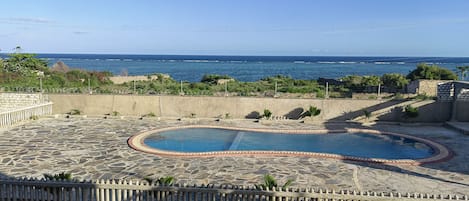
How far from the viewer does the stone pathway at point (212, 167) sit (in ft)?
30.5

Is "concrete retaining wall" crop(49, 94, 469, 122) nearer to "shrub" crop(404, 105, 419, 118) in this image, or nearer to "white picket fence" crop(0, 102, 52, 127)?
"shrub" crop(404, 105, 419, 118)

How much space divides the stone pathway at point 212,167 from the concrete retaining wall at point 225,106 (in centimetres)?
369

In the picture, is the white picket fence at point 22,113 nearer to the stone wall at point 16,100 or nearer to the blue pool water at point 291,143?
the stone wall at point 16,100

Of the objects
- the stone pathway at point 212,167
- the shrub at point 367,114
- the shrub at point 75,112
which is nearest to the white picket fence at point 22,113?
the shrub at point 75,112

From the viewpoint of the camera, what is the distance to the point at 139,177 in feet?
31.3

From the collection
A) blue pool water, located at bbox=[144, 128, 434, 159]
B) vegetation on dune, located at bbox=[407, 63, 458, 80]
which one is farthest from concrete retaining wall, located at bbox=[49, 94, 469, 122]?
vegetation on dune, located at bbox=[407, 63, 458, 80]

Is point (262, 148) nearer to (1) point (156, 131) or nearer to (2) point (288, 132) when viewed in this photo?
(2) point (288, 132)

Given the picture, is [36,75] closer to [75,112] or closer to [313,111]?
[75,112]

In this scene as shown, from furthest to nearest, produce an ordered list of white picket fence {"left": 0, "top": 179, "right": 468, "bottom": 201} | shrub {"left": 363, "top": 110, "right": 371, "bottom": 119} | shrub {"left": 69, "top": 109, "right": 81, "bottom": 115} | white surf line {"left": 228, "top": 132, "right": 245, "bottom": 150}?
shrub {"left": 69, "top": 109, "right": 81, "bottom": 115}
shrub {"left": 363, "top": 110, "right": 371, "bottom": 119}
white surf line {"left": 228, "top": 132, "right": 245, "bottom": 150}
white picket fence {"left": 0, "top": 179, "right": 468, "bottom": 201}

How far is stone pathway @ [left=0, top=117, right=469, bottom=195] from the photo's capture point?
9305mm

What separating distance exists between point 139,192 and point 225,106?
466 inches

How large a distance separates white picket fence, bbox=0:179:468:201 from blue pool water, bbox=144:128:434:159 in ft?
20.3

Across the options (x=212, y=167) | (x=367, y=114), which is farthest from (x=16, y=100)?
(x=367, y=114)

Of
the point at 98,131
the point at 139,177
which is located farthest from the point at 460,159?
the point at 98,131
